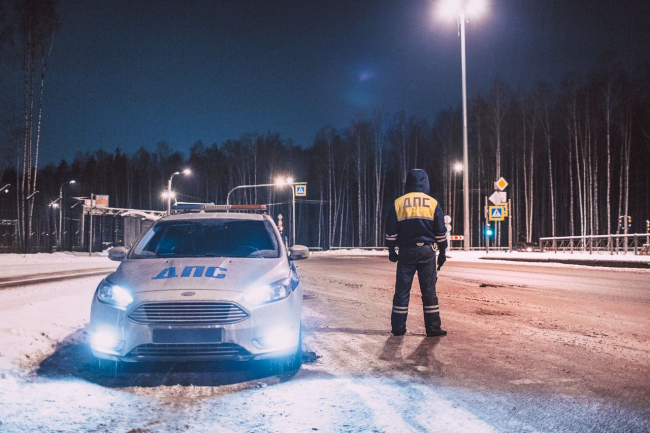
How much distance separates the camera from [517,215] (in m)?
64.1

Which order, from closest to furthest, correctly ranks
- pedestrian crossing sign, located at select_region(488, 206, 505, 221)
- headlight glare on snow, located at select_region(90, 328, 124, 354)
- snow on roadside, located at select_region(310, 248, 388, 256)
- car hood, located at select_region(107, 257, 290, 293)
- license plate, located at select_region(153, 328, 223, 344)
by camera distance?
license plate, located at select_region(153, 328, 223, 344) → headlight glare on snow, located at select_region(90, 328, 124, 354) → car hood, located at select_region(107, 257, 290, 293) → pedestrian crossing sign, located at select_region(488, 206, 505, 221) → snow on roadside, located at select_region(310, 248, 388, 256)

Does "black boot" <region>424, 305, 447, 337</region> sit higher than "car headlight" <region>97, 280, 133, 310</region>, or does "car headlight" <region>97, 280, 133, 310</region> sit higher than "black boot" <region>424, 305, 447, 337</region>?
"car headlight" <region>97, 280, 133, 310</region>

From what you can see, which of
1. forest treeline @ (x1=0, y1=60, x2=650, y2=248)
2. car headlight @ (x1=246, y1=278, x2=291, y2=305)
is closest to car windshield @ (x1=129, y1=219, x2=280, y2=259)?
car headlight @ (x1=246, y1=278, x2=291, y2=305)

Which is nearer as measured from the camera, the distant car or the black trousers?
the black trousers

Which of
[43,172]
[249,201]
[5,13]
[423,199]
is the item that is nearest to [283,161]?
[249,201]

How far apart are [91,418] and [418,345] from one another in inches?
141

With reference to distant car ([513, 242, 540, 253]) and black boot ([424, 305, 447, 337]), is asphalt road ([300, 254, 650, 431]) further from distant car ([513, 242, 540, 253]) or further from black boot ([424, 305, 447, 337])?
distant car ([513, 242, 540, 253])

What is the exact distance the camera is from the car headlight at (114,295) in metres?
4.37

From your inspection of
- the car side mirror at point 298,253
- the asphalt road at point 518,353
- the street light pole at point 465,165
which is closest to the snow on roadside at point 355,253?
the street light pole at point 465,165

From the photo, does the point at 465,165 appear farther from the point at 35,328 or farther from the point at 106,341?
the point at 106,341

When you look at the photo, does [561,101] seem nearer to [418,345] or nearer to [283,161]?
[283,161]

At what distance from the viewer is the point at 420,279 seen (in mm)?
6391

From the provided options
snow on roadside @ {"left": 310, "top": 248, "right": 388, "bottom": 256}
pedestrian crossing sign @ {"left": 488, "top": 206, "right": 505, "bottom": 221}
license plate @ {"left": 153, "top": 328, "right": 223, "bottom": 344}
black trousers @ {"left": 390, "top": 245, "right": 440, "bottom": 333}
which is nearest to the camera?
license plate @ {"left": 153, "top": 328, "right": 223, "bottom": 344}

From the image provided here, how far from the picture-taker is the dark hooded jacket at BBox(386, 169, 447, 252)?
6.39 metres
